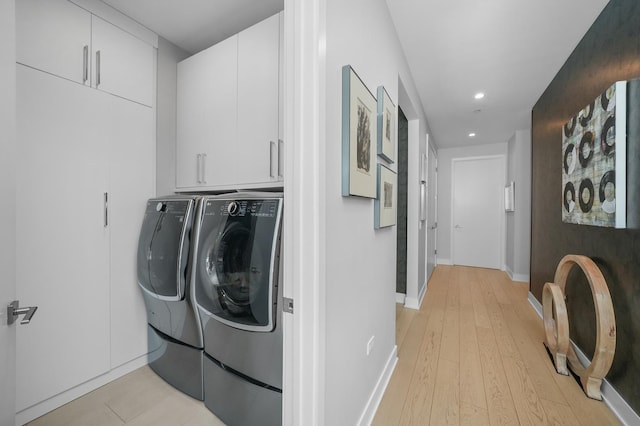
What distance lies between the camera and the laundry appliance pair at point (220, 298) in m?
1.31

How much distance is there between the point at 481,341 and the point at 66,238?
338 cm

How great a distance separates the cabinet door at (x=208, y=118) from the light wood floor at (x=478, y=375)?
1.93m

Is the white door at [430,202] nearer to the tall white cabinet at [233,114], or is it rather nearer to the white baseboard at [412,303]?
the white baseboard at [412,303]

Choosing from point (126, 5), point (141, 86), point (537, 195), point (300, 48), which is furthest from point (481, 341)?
point (126, 5)

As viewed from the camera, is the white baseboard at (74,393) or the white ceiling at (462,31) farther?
the white ceiling at (462,31)

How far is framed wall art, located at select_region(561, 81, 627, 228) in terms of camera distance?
154 centimetres

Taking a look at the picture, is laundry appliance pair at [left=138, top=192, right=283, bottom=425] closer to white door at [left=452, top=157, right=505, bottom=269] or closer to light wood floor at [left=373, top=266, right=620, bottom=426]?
light wood floor at [left=373, top=266, right=620, bottom=426]

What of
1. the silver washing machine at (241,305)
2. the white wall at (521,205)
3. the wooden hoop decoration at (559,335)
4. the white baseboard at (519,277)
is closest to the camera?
the silver washing machine at (241,305)

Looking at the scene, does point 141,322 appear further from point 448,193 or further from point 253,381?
point 448,193

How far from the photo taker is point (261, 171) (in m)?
1.74

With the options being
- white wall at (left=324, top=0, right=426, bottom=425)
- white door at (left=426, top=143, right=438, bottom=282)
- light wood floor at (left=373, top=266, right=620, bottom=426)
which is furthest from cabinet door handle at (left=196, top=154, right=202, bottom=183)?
white door at (left=426, top=143, right=438, bottom=282)

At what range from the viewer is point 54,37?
1.62 meters

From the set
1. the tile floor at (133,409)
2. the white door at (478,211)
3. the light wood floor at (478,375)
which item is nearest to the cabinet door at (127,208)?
the tile floor at (133,409)

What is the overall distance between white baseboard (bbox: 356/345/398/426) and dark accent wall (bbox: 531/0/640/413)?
4.35 feet
